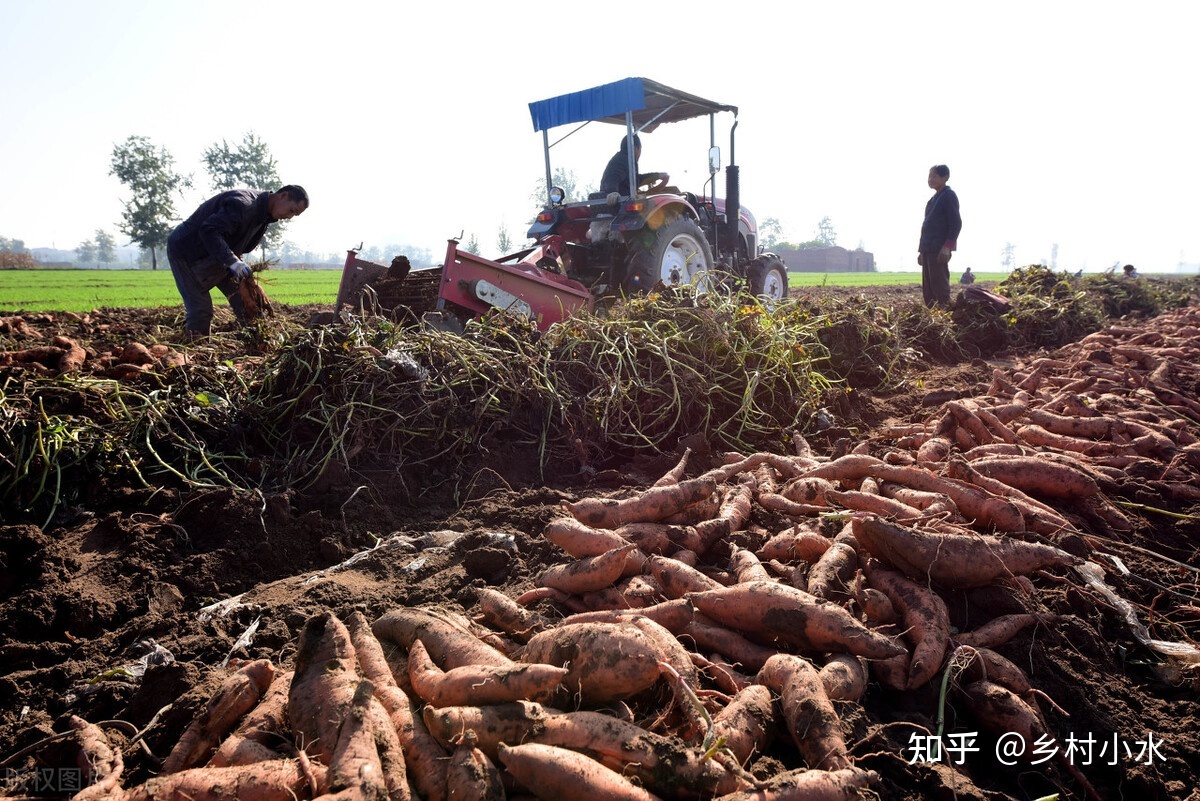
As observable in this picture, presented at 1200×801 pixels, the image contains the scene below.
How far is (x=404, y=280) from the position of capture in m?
6.55

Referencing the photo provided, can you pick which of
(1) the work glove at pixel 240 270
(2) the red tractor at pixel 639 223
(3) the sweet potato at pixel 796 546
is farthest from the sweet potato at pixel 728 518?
(1) the work glove at pixel 240 270

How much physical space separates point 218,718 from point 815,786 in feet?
5.02

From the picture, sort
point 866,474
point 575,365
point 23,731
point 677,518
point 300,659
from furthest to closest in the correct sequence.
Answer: point 575,365, point 866,474, point 677,518, point 23,731, point 300,659

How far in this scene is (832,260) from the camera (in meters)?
57.5

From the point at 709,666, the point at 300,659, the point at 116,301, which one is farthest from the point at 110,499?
the point at 116,301

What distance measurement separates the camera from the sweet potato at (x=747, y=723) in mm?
1581

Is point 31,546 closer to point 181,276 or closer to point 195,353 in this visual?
point 195,353

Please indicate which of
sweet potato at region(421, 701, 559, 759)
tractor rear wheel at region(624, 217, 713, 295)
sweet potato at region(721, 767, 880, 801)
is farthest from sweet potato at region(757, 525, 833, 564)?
tractor rear wheel at region(624, 217, 713, 295)

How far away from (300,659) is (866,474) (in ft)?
8.65

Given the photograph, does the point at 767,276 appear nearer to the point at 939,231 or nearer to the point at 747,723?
the point at 939,231

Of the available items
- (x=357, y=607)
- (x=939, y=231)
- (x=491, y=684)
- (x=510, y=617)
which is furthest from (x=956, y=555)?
(x=939, y=231)

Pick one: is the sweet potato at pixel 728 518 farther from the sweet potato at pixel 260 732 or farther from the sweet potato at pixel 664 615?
the sweet potato at pixel 260 732

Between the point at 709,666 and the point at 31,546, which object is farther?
the point at 31,546

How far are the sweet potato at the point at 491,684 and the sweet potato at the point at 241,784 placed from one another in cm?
33
